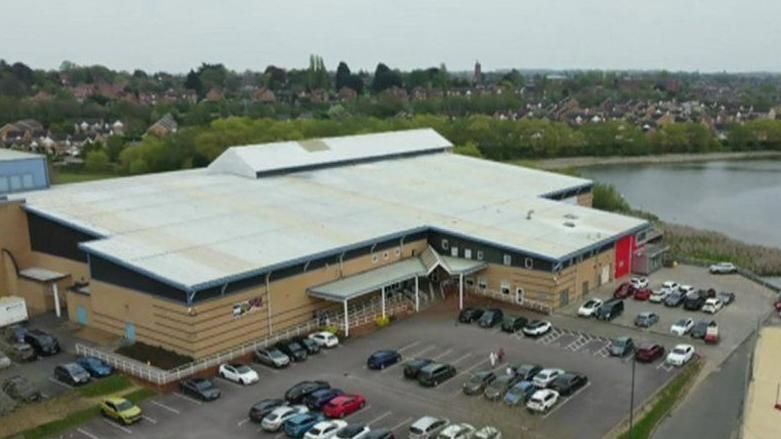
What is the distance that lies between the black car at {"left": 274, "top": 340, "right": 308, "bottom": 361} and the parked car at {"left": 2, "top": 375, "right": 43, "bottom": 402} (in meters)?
7.95

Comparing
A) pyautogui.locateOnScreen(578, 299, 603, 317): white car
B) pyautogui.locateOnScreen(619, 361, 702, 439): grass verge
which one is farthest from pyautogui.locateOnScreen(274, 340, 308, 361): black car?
pyautogui.locateOnScreen(578, 299, 603, 317): white car

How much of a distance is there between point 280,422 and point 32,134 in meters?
102

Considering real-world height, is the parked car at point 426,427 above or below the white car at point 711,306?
above

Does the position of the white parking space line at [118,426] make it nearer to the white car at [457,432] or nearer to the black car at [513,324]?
the white car at [457,432]

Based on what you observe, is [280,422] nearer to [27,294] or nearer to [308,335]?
[308,335]

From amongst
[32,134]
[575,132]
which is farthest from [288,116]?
[575,132]

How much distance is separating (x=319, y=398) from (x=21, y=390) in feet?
31.0

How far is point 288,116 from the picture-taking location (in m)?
131

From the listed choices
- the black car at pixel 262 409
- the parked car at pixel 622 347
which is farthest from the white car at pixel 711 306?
the black car at pixel 262 409

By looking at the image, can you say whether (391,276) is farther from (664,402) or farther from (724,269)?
(724,269)

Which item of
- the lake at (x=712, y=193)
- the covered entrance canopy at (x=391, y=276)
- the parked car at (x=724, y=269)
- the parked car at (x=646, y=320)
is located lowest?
the lake at (x=712, y=193)

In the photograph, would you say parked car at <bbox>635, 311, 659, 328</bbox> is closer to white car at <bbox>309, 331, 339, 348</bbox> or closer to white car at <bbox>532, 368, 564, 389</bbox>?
white car at <bbox>532, 368, 564, 389</bbox>

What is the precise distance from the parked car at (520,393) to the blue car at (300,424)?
5665mm

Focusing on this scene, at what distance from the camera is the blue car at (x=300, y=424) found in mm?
20656
